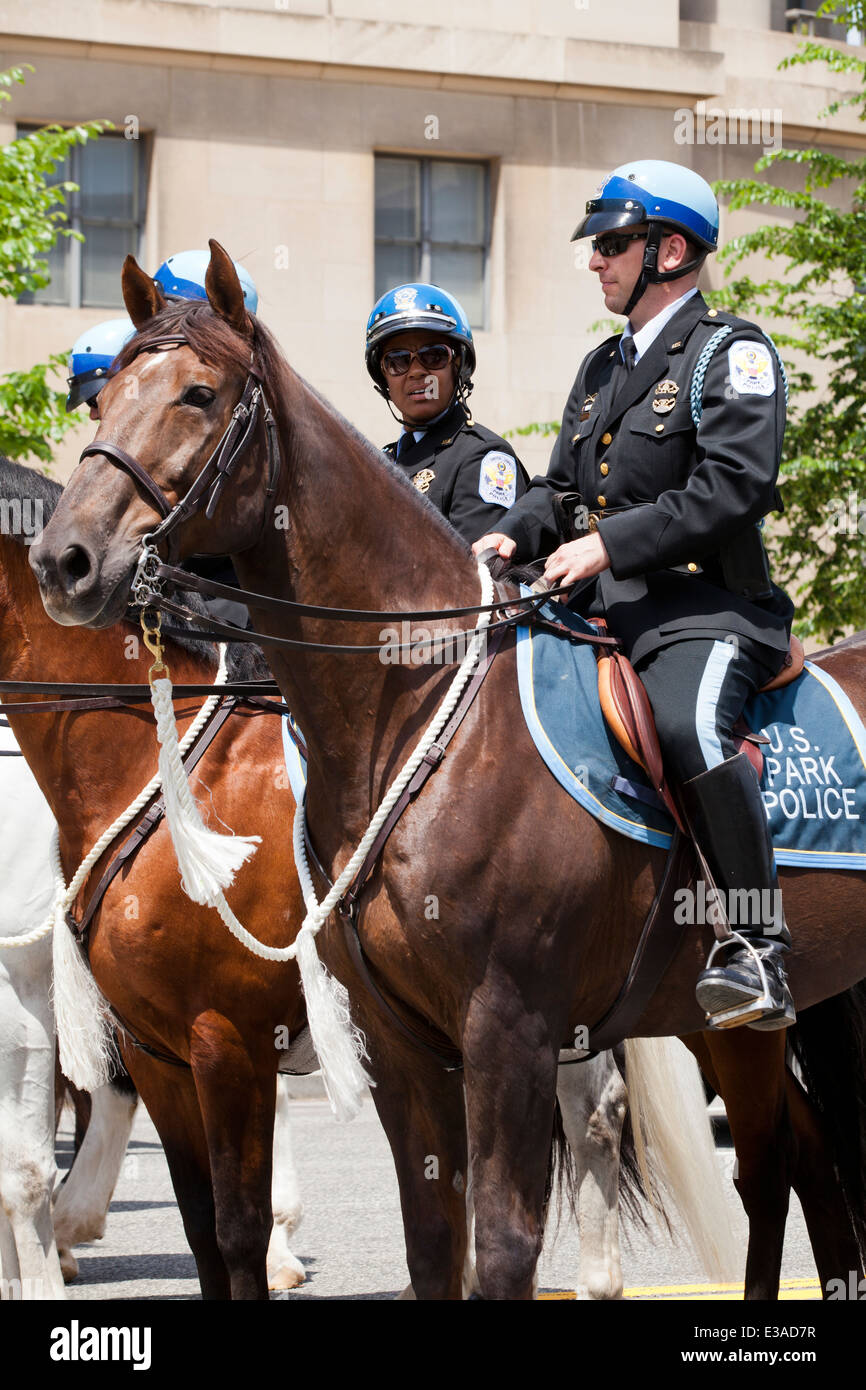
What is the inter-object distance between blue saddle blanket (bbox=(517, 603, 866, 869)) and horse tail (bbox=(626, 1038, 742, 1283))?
88.6 inches

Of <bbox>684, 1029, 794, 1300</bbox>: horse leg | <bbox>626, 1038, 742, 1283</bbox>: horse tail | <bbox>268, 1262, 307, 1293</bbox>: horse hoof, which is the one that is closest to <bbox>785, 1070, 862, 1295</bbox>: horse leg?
<bbox>684, 1029, 794, 1300</bbox>: horse leg

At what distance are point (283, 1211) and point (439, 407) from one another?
11.8 feet

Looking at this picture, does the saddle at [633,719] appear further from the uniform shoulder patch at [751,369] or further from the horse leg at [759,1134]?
the horse leg at [759,1134]

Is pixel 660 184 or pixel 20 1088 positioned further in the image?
pixel 20 1088

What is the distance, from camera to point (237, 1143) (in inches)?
193

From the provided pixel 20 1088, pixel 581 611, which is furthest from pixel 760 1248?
pixel 20 1088

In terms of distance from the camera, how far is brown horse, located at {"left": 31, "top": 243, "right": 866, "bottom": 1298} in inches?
145

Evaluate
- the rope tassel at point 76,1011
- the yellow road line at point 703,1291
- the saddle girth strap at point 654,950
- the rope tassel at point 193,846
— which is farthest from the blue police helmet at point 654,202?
the yellow road line at point 703,1291

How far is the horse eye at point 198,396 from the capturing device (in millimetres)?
3711

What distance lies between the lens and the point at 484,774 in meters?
3.89

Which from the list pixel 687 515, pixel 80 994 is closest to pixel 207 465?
pixel 687 515

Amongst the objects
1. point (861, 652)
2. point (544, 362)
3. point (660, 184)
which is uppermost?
point (544, 362)
